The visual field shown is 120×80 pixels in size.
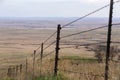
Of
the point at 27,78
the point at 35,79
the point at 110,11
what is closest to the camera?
the point at 110,11

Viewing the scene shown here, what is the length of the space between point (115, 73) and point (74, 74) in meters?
1.34

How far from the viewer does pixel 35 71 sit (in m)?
12.9

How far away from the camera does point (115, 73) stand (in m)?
9.78

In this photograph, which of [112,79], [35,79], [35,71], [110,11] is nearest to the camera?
[110,11]

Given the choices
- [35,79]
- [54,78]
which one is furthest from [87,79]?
[35,79]

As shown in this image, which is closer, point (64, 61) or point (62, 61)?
point (62, 61)

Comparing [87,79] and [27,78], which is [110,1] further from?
[27,78]

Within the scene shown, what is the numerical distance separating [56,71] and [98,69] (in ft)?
6.48

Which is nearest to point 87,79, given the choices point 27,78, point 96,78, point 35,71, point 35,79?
point 96,78

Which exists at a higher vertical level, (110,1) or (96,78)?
(110,1)

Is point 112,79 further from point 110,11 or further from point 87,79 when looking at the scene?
point 110,11

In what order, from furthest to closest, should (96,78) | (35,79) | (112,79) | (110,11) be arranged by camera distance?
(35,79) < (96,78) < (112,79) < (110,11)

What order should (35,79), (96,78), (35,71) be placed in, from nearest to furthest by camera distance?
1. (96,78)
2. (35,79)
3. (35,71)

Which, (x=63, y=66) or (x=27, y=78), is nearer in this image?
(x=27, y=78)
